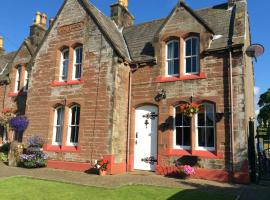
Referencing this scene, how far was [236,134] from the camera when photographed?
12.5 m

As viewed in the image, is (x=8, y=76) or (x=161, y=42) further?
(x=8, y=76)

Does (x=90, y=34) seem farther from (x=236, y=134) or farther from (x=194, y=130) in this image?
(x=236, y=134)

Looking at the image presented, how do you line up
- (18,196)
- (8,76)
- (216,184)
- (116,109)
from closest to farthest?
1. (18,196)
2. (216,184)
3. (116,109)
4. (8,76)

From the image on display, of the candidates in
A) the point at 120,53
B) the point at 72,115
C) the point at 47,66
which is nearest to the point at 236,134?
the point at 120,53

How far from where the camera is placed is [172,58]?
49.7ft

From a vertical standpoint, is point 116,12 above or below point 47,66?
above

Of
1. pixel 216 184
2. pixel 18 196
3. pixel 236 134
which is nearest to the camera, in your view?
pixel 18 196

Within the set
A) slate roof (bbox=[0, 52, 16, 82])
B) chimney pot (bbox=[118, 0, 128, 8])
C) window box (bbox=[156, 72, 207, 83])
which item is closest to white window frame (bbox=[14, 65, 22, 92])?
slate roof (bbox=[0, 52, 16, 82])

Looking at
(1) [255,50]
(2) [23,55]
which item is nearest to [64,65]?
(2) [23,55]

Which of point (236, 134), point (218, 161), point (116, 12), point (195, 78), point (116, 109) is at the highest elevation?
point (116, 12)

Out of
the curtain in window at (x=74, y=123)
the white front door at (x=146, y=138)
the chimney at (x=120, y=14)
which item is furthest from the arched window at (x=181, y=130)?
the chimney at (x=120, y=14)

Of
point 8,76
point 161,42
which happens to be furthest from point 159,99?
point 8,76

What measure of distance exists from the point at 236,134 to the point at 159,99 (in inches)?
162

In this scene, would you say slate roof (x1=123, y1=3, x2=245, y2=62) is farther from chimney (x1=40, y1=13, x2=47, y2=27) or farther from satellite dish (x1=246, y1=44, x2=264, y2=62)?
chimney (x1=40, y1=13, x2=47, y2=27)
